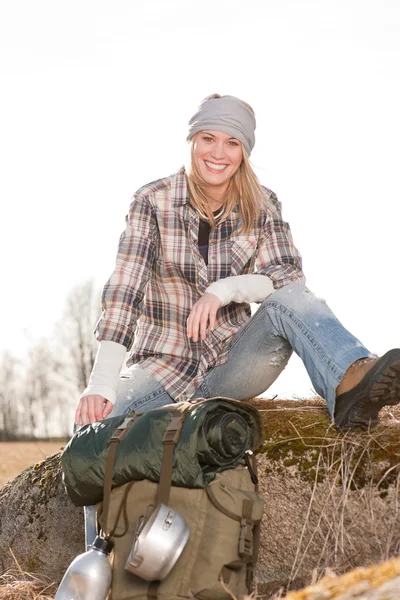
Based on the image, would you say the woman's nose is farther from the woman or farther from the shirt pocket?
the shirt pocket

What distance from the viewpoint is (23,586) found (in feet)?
14.0

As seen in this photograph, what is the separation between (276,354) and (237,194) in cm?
105

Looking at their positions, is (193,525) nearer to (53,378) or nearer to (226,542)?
(226,542)

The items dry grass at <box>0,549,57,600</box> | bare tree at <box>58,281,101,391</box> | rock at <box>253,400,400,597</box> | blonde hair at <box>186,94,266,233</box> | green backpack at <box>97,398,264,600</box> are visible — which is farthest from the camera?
bare tree at <box>58,281,101,391</box>

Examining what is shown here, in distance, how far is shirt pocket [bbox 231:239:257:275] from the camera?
14.2ft

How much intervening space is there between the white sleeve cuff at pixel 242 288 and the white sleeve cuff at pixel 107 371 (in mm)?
624

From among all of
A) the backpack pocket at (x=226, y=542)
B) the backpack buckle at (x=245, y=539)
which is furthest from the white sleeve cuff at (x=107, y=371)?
the backpack buckle at (x=245, y=539)

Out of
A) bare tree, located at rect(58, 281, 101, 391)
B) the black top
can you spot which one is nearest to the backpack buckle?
→ the black top

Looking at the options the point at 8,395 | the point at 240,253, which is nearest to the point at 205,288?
the point at 240,253

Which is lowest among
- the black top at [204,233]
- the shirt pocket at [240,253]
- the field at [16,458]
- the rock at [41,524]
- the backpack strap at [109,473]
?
the field at [16,458]

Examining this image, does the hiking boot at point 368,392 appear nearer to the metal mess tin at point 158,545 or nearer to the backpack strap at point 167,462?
the backpack strap at point 167,462

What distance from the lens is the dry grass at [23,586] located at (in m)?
4.16

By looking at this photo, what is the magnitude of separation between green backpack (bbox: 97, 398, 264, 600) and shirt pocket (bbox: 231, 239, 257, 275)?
1232 mm

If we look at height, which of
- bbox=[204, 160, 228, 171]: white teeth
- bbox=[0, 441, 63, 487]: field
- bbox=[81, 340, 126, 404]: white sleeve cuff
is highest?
bbox=[204, 160, 228, 171]: white teeth
